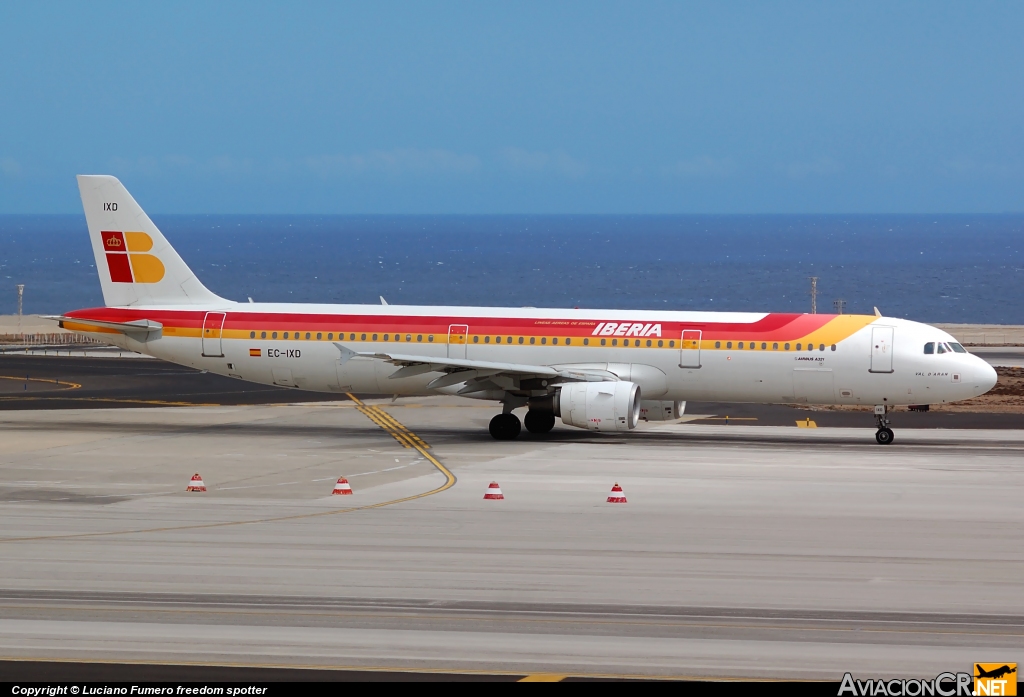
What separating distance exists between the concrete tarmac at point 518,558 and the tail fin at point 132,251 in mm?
6038

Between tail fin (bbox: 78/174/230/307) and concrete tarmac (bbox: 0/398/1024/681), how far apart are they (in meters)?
6.04

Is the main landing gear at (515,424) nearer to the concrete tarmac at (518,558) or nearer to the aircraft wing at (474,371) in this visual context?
the aircraft wing at (474,371)

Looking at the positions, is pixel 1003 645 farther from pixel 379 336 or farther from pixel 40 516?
pixel 379 336

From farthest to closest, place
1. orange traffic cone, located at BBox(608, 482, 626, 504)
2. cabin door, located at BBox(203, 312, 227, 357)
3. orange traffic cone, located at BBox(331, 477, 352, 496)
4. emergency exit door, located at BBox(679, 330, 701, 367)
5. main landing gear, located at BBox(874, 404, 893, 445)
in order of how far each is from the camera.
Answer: cabin door, located at BBox(203, 312, 227, 357)
main landing gear, located at BBox(874, 404, 893, 445)
emergency exit door, located at BBox(679, 330, 701, 367)
orange traffic cone, located at BBox(331, 477, 352, 496)
orange traffic cone, located at BBox(608, 482, 626, 504)

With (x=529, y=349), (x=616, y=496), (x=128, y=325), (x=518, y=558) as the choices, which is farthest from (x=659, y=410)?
(x=518, y=558)

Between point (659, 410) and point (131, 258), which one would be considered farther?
point (131, 258)

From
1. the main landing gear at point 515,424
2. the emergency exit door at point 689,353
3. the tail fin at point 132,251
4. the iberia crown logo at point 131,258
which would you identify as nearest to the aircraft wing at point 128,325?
the tail fin at point 132,251

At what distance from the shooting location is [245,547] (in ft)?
65.0

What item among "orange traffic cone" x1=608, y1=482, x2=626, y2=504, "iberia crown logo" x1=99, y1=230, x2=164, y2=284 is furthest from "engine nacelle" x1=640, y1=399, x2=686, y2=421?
"iberia crown logo" x1=99, y1=230, x2=164, y2=284

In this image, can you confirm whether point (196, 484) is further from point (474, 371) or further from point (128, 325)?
point (128, 325)

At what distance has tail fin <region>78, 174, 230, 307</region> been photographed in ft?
127

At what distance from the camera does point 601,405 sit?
34125mm

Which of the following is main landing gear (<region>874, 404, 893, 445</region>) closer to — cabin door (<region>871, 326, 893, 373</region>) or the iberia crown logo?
cabin door (<region>871, 326, 893, 373</region>)

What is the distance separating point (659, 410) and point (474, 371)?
572 cm
